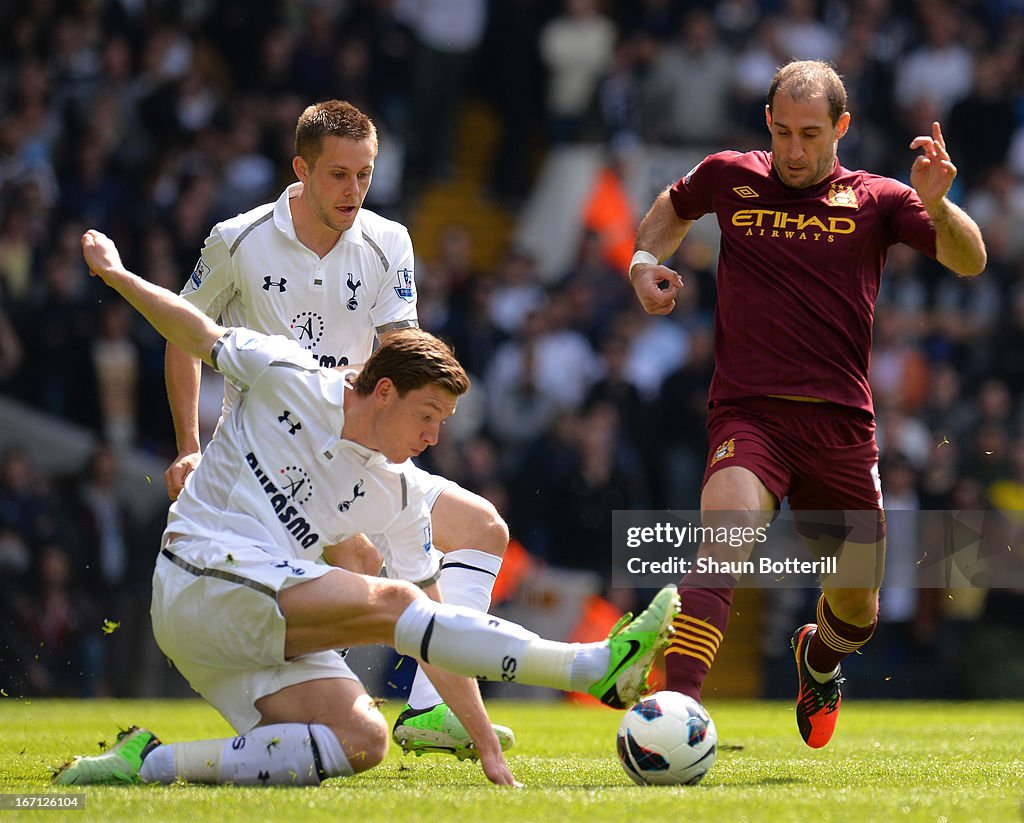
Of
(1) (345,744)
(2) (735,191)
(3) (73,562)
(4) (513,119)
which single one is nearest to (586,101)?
(4) (513,119)

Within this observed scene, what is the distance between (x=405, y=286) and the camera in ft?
23.1

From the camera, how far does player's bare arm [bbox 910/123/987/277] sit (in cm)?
604

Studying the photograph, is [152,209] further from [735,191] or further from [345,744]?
[345,744]

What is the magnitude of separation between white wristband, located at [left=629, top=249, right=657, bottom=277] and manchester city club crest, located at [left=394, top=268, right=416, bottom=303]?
38.4 inches

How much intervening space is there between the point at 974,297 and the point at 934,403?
5.28ft

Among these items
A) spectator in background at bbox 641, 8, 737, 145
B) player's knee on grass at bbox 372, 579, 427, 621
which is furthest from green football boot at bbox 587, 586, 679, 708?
spectator in background at bbox 641, 8, 737, 145

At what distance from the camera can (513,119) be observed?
17125 mm

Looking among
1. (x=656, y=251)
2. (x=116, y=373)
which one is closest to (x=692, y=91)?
(x=116, y=373)

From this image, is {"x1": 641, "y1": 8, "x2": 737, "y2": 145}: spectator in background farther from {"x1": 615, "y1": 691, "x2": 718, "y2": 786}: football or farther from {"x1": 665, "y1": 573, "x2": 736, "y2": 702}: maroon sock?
{"x1": 615, "y1": 691, "x2": 718, "y2": 786}: football

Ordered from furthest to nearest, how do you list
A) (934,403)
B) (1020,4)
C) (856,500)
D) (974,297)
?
(1020,4) < (974,297) < (934,403) < (856,500)

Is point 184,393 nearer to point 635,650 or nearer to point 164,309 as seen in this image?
point 164,309

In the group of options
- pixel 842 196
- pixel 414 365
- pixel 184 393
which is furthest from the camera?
pixel 184 393

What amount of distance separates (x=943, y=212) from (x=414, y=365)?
2188 mm

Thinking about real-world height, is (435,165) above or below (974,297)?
above
